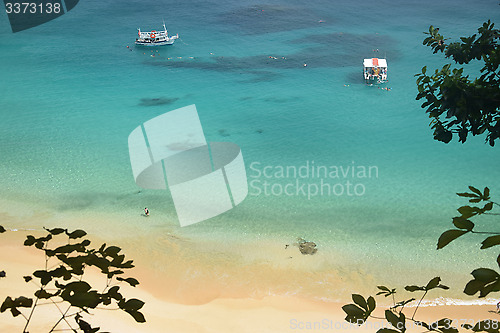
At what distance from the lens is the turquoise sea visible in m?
14.5

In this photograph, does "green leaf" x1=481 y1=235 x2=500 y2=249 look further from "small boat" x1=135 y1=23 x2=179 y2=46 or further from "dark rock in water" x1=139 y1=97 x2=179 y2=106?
"small boat" x1=135 y1=23 x2=179 y2=46

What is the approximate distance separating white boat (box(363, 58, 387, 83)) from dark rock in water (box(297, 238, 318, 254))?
14.6 m

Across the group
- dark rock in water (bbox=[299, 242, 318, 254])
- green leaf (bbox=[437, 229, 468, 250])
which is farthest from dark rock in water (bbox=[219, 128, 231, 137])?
green leaf (bbox=[437, 229, 468, 250])

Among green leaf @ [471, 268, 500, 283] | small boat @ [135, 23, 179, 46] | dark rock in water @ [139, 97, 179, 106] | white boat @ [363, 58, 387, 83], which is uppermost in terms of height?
green leaf @ [471, 268, 500, 283]

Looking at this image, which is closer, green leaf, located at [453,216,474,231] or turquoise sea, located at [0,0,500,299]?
green leaf, located at [453,216,474,231]

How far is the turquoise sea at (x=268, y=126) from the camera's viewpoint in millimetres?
14516

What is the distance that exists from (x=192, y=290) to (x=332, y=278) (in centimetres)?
356

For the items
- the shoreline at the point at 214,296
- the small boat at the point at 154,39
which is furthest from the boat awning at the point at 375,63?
the shoreline at the point at 214,296

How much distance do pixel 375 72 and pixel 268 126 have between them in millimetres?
7985

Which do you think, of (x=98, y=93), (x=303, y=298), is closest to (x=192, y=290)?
(x=303, y=298)

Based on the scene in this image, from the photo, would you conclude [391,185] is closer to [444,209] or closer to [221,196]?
[444,209]

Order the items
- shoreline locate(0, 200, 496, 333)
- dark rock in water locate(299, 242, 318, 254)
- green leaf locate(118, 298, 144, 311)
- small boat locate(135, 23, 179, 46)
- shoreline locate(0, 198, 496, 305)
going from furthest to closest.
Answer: small boat locate(135, 23, 179, 46), dark rock in water locate(299, 242, 318, 254), shoreline locate(0, 198, 496, 305), shoreline locate(0, 200, 496, 333), green leaf locate(118, 298, 144, 311)

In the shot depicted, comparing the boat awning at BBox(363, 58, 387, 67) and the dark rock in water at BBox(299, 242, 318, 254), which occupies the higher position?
the boat awning at BBox(363, 58, 387, 67)

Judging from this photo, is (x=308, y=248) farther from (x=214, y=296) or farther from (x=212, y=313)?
(x=212, y=313)
